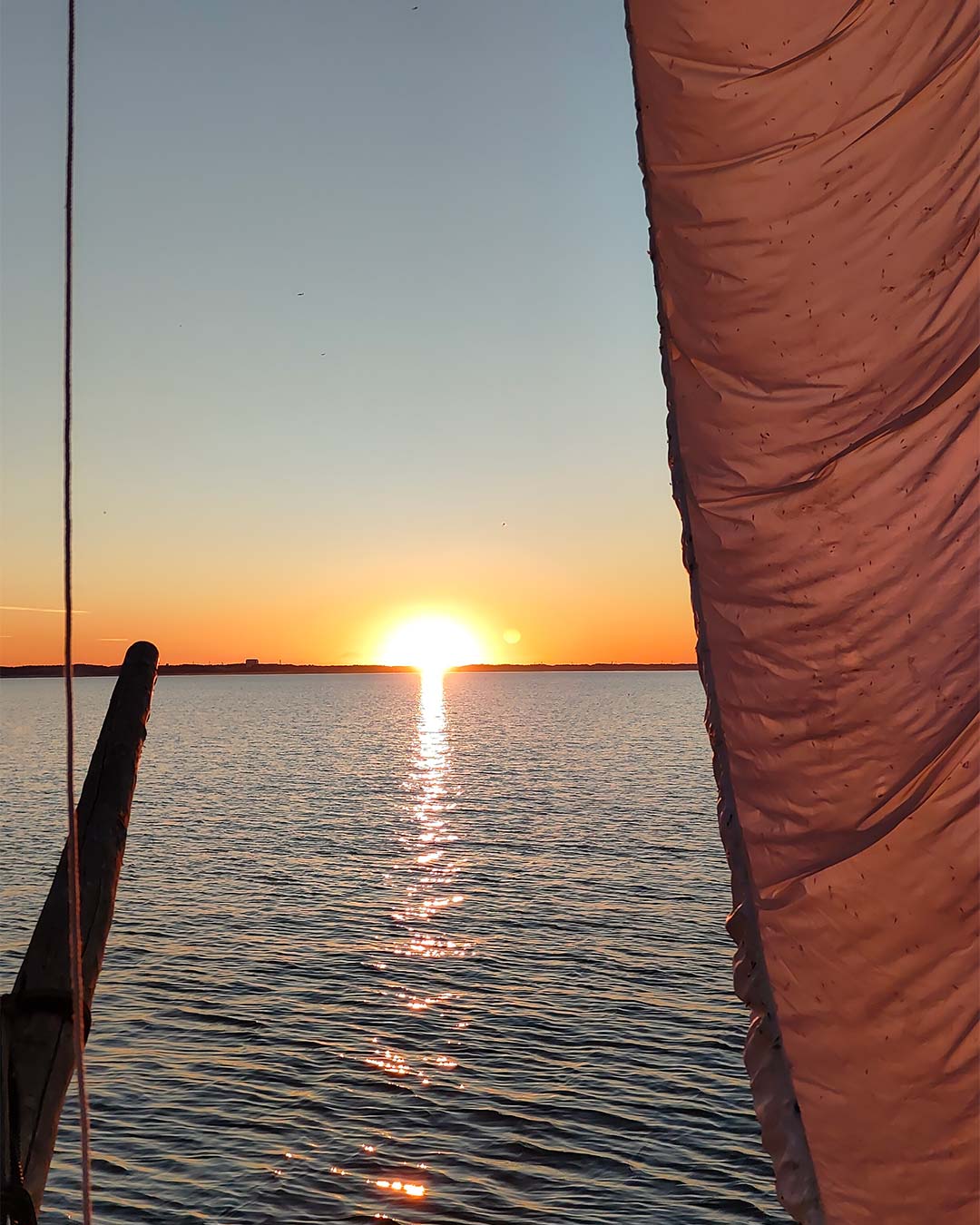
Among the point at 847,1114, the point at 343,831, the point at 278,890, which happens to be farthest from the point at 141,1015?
the point at 343,831

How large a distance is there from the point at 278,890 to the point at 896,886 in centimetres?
3023

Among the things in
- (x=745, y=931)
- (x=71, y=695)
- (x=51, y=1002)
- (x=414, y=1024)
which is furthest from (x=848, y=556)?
(x=414, y=1024)

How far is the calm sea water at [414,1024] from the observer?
534 inches

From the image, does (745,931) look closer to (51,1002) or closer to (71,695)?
(71,695)

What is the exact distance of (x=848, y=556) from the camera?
73.8 inches

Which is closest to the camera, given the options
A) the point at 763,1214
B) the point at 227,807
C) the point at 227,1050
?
the point at 763,1214

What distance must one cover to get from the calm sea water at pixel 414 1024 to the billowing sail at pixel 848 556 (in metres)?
12.2

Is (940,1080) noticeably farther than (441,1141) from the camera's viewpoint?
No

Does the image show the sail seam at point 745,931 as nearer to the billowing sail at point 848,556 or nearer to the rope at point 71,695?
the billowing sail at point 848,556

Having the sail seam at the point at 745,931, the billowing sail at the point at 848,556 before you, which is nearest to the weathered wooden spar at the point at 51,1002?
the sail seam at the point at 745,931

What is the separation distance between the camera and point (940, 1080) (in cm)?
184

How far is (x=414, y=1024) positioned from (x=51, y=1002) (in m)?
16.5

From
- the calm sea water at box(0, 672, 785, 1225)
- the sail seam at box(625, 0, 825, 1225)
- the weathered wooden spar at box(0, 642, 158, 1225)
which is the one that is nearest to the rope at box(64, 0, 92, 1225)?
the weathered wooden spar at box(0, 642, 158, 1225)

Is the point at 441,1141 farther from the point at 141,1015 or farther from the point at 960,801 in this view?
the point at 960,801
